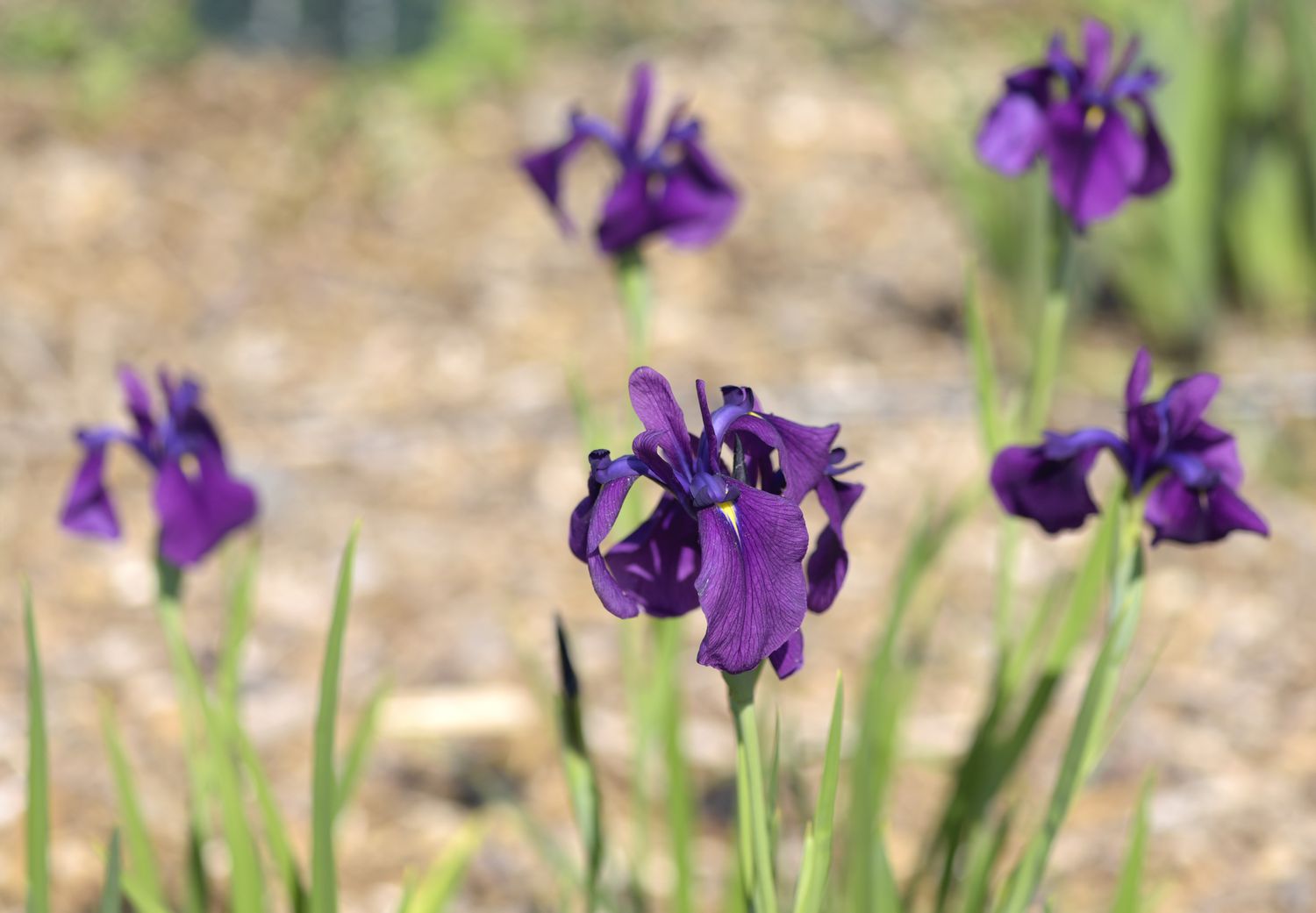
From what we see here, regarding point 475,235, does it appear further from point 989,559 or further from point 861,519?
point 989,559

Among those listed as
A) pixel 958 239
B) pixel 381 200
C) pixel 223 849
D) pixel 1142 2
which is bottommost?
pixel 223 849

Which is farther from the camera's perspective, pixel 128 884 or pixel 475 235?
pixel 475 235

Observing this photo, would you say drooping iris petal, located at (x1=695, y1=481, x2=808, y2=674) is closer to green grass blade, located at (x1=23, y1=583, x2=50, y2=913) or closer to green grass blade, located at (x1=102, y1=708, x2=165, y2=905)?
green grass blade, located at (x1=23, y1=583, x2=50, y2=913)

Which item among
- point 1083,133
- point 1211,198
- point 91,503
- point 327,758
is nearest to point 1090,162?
point 1083,133

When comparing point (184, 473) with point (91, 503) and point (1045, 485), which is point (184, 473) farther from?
point (1045, 485)

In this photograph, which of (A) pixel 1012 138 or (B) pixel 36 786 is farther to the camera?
(A) pixel 1012 138

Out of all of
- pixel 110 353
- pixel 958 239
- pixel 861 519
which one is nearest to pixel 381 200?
pixel 110 353

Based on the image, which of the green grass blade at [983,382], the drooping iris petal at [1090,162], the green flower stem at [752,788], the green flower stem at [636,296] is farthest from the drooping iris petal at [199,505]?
the drooping iris petal at [1090,162]
